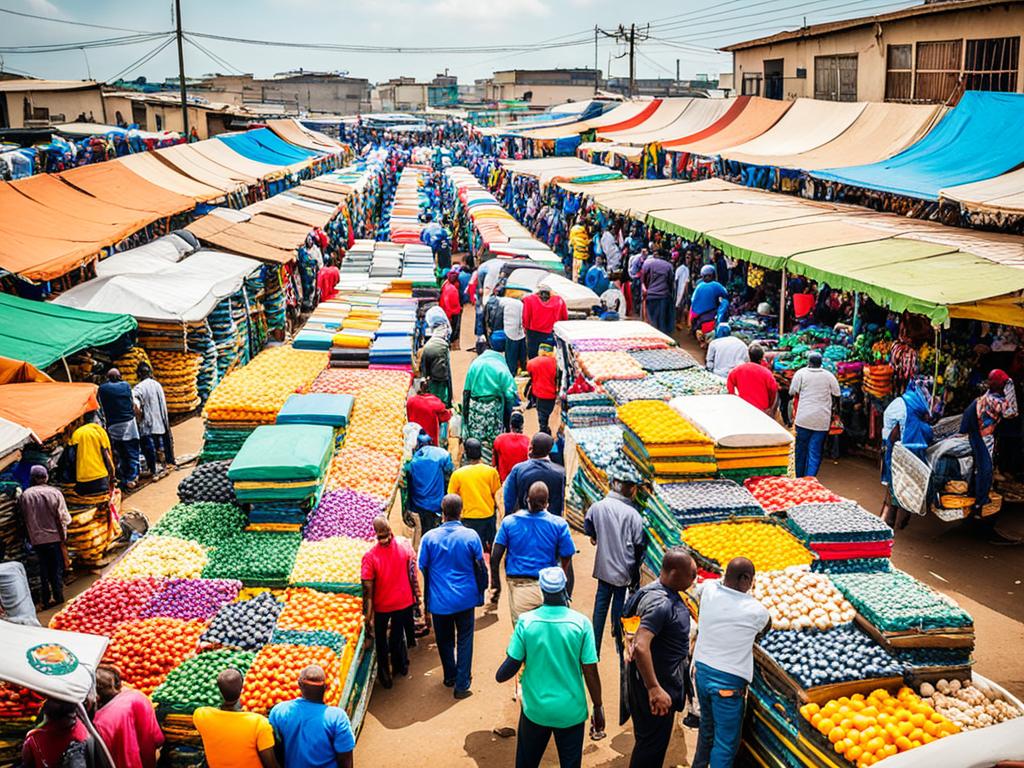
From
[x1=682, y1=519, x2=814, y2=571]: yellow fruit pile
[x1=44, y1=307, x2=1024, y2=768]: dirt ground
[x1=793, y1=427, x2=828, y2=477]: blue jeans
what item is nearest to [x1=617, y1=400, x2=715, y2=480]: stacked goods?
[x1=682, y1=519, x2=814, y2=571]: yellow fruit pile

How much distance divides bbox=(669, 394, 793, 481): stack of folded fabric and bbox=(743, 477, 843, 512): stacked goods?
114 millimetres

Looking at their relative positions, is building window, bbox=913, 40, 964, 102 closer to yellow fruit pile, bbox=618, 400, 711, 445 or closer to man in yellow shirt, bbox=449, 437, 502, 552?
yellow fruit pile, bbox=618, 400, 711, 445

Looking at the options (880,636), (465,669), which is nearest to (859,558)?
(880,636)

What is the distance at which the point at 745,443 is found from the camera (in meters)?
6.81

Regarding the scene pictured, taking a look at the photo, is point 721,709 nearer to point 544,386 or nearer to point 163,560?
point 163,560

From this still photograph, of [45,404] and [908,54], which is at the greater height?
[908,54]

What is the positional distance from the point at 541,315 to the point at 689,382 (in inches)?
159

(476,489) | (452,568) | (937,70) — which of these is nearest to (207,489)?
(476,489)

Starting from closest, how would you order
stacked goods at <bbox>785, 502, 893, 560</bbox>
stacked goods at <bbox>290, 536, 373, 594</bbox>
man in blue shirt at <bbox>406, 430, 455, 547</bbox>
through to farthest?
stacked goods at <bbox>785, 502, 893, 560</bbox>, stacked goods at <bbox>290, 536, 373, 594</bbox>, man in blue shirt at <bbox>406, 430, 455, 547</bbox>

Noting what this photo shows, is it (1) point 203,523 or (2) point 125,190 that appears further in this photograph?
(2) point 125,190

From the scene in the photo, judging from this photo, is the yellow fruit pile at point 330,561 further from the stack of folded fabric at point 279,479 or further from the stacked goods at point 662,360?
the stacked goods at point 662,360

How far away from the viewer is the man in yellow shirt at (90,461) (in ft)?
28.2

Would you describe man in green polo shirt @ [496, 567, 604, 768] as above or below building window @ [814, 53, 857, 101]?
below

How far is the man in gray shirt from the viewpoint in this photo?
618 centimetres
